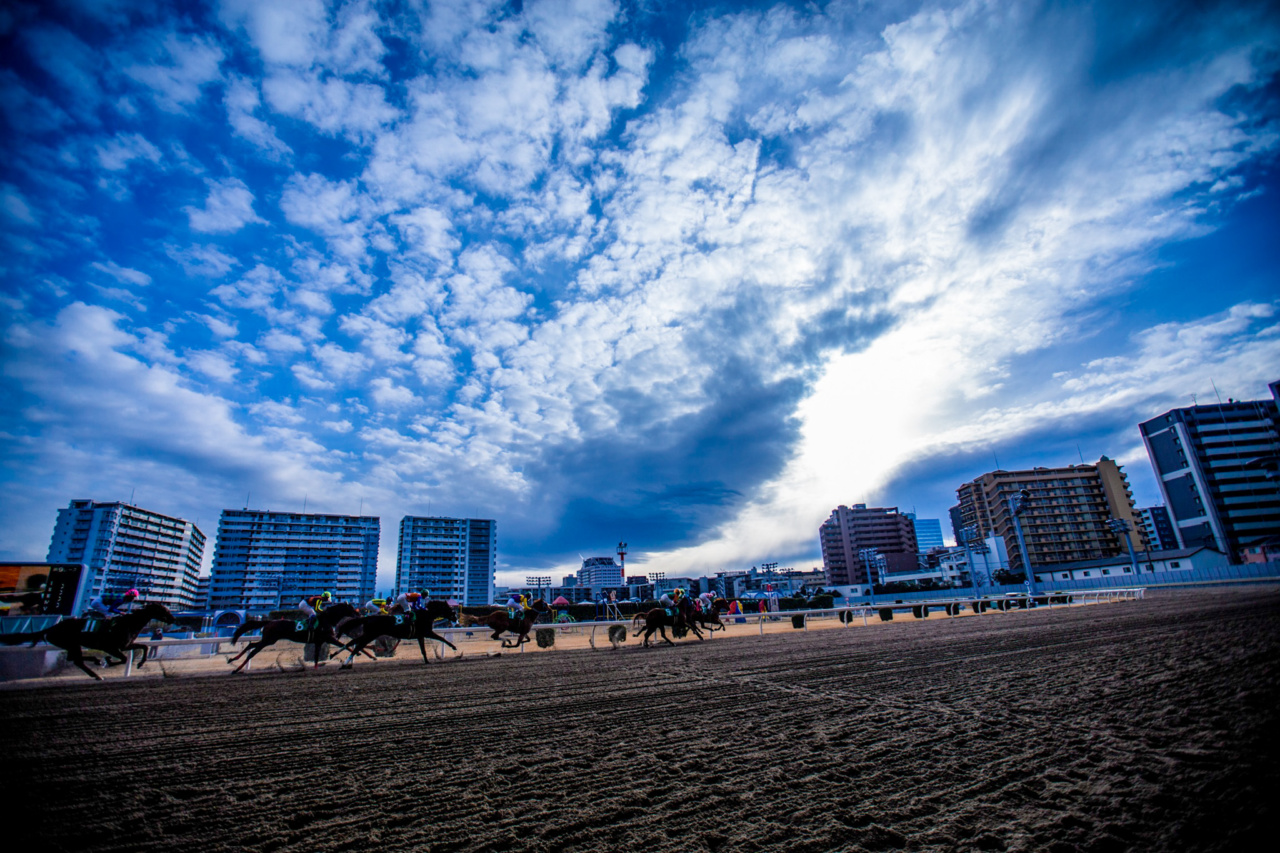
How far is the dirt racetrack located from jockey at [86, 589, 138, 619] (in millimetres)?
6671

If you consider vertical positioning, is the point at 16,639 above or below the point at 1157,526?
below

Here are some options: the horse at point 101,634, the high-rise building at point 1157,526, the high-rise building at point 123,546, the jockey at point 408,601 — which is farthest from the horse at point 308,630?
the high-rise building at point 1157,526

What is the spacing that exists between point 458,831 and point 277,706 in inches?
232

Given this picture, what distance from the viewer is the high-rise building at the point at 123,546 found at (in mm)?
102812

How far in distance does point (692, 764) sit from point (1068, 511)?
130138mm

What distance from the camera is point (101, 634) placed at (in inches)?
455

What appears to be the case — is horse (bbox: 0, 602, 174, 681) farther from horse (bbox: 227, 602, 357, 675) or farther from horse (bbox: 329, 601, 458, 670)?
horse (bbox: 329, 601, 458, 670)

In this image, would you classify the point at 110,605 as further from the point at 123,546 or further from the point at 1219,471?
the point at 123,546

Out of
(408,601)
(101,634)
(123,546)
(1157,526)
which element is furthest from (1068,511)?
(123,546)

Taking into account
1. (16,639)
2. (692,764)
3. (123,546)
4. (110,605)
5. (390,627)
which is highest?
(123,546)

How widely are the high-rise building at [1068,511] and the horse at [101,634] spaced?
118 m

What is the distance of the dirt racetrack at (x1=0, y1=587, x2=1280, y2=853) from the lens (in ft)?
9.61

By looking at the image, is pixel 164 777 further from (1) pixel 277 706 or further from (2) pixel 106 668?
(2) pixel 106 668

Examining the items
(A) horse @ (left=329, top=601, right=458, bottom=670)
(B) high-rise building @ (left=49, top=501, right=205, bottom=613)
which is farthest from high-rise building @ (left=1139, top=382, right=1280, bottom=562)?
(B) high-rise building @ (left=49, top=501, right=205, bottom=613)
